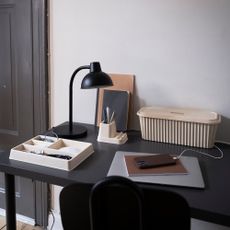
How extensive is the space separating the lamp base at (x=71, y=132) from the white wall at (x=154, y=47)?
19 centimetres

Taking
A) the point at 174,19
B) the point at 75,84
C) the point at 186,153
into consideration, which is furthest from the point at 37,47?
the point at 186,153

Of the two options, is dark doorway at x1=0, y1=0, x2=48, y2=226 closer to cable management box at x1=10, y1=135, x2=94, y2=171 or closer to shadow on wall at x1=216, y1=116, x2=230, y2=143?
cable management box at x1=10, y1=135, x2=94, y2=171

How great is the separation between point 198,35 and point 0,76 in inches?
50.9

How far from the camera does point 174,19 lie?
61.3 inches

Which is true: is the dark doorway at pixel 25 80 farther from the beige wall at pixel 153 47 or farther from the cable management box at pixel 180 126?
the cable management box at pixel 180 126

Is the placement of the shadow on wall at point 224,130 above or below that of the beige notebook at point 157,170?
above

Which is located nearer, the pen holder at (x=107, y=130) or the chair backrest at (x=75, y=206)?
the chair backrest at (x=75, y=206)

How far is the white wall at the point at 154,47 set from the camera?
152 cm

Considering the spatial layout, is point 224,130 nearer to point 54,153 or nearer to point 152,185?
point 152,185

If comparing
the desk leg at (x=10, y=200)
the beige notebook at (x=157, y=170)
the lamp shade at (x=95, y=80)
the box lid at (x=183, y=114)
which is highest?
the lamp shade at (x=95, y=80)

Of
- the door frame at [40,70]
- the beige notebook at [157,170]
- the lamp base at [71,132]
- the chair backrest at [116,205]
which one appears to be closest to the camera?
the chair backrest at [116,205]

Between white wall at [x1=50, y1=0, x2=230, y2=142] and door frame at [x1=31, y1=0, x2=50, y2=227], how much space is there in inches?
2.1

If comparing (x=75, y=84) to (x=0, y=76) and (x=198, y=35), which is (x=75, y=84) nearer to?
(x=0, y=76)

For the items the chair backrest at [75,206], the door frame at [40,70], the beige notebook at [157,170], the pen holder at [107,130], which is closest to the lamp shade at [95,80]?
the pen holder at [107,130]
